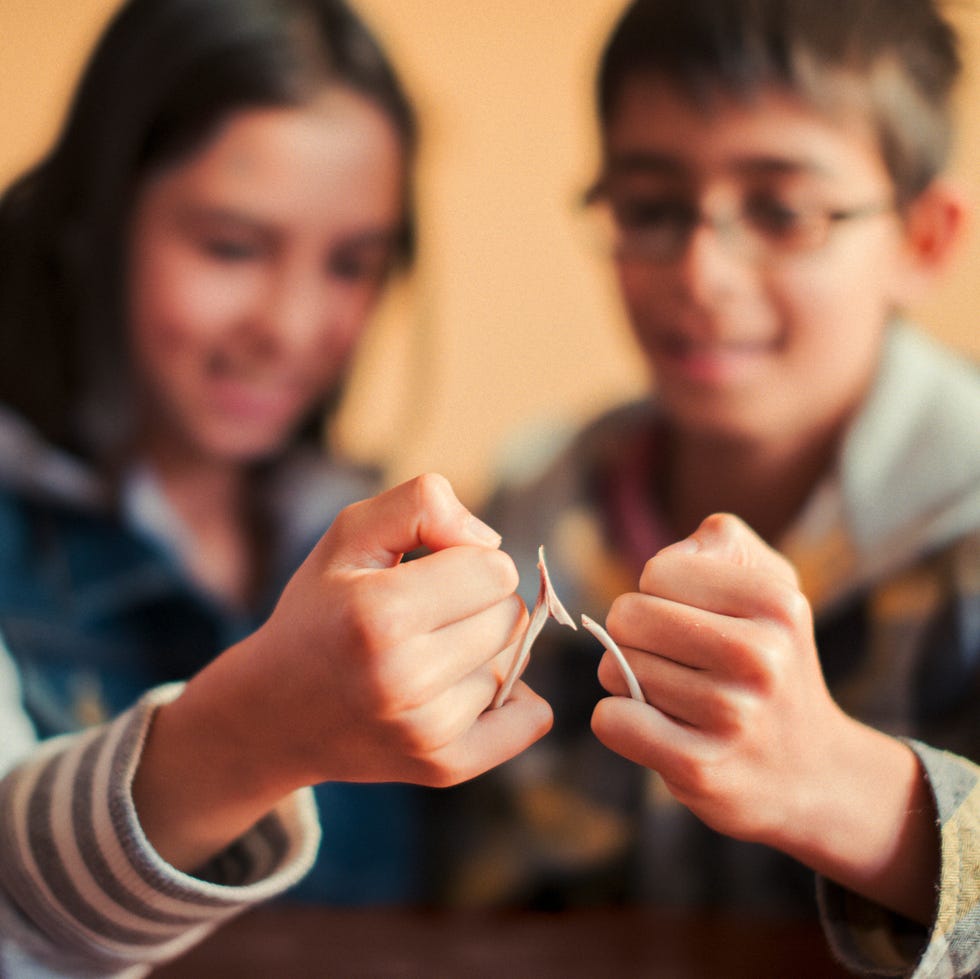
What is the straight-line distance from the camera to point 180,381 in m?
0.47

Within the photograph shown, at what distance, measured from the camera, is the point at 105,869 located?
0.82 feet

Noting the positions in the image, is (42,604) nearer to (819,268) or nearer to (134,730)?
(134,730)

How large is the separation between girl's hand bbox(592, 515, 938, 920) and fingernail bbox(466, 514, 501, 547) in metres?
0.03

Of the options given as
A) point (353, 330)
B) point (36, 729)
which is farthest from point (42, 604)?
point (353, 330)

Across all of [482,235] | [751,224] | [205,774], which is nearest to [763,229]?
[751,224]

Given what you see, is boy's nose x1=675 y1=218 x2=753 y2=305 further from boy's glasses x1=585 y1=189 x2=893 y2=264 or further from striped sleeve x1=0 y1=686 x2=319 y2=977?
striped sleeve x1=0 y1=686 x2=319 y2=977

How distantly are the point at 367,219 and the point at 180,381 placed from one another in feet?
0.39

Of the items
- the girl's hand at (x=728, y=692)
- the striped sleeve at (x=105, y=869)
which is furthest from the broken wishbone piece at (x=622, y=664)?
the striped sleeve at (x=105, y=869)

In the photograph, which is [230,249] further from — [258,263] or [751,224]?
[751,224]

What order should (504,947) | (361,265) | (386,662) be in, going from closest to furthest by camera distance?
(386,662) < (504,947) < (361,265)

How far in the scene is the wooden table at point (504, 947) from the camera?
0.33 m

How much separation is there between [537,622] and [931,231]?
291 mm

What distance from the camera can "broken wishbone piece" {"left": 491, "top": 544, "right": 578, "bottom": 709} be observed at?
21 cm

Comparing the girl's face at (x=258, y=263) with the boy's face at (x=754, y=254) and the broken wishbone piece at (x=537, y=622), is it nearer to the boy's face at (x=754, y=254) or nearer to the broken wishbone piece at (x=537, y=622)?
the boy's face at (x=754, y=254)
